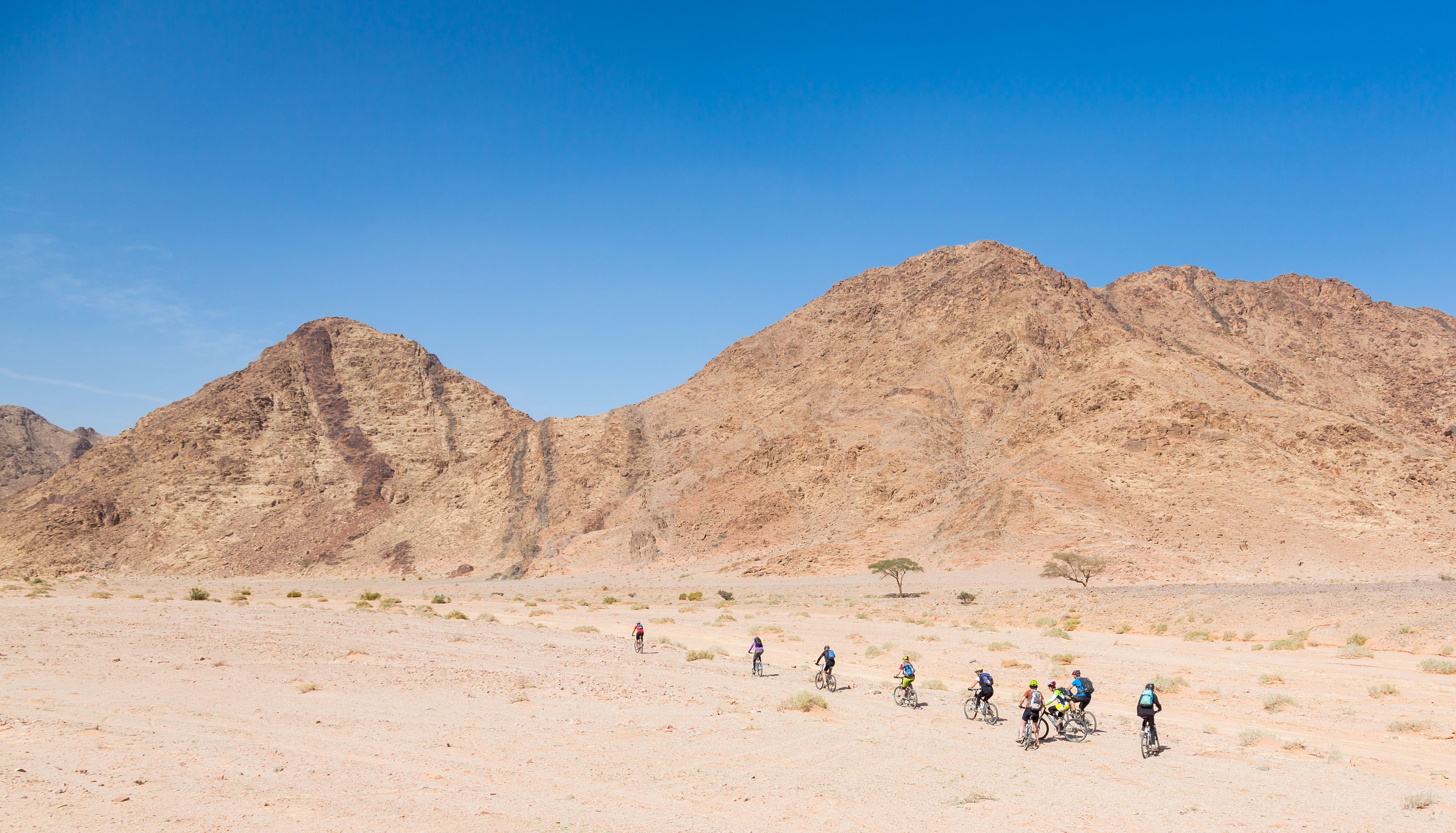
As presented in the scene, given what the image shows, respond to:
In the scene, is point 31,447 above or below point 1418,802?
above

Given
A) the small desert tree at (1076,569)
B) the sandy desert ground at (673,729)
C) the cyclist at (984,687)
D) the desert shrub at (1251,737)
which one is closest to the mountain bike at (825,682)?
the sandy desert ground at (673,729)

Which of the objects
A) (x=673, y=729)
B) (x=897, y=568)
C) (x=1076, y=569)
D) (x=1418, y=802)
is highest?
(x=1076, y=569)

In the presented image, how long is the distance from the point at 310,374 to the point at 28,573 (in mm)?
40263

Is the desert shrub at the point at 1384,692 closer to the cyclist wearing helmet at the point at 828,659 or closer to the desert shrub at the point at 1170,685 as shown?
the desert shrub at the point at 1170,685

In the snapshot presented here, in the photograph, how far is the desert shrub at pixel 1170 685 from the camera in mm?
20594

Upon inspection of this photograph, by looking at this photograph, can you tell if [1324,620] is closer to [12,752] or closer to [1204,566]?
[1204,566]

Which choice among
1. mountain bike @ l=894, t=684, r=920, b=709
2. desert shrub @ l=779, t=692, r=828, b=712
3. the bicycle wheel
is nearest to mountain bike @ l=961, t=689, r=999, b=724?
mountain bike @ l=894, t=684, r=920, b=709

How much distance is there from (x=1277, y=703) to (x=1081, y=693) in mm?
6630

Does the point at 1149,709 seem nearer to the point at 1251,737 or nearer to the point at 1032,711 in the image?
the point at 1032,711

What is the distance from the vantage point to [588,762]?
43.3 ft

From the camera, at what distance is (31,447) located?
145 metres

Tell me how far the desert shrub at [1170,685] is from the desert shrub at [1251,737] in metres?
4.77

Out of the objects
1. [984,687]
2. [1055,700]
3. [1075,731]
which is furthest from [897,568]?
[1055,700]

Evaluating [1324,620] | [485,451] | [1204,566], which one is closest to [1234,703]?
[1324,620]
